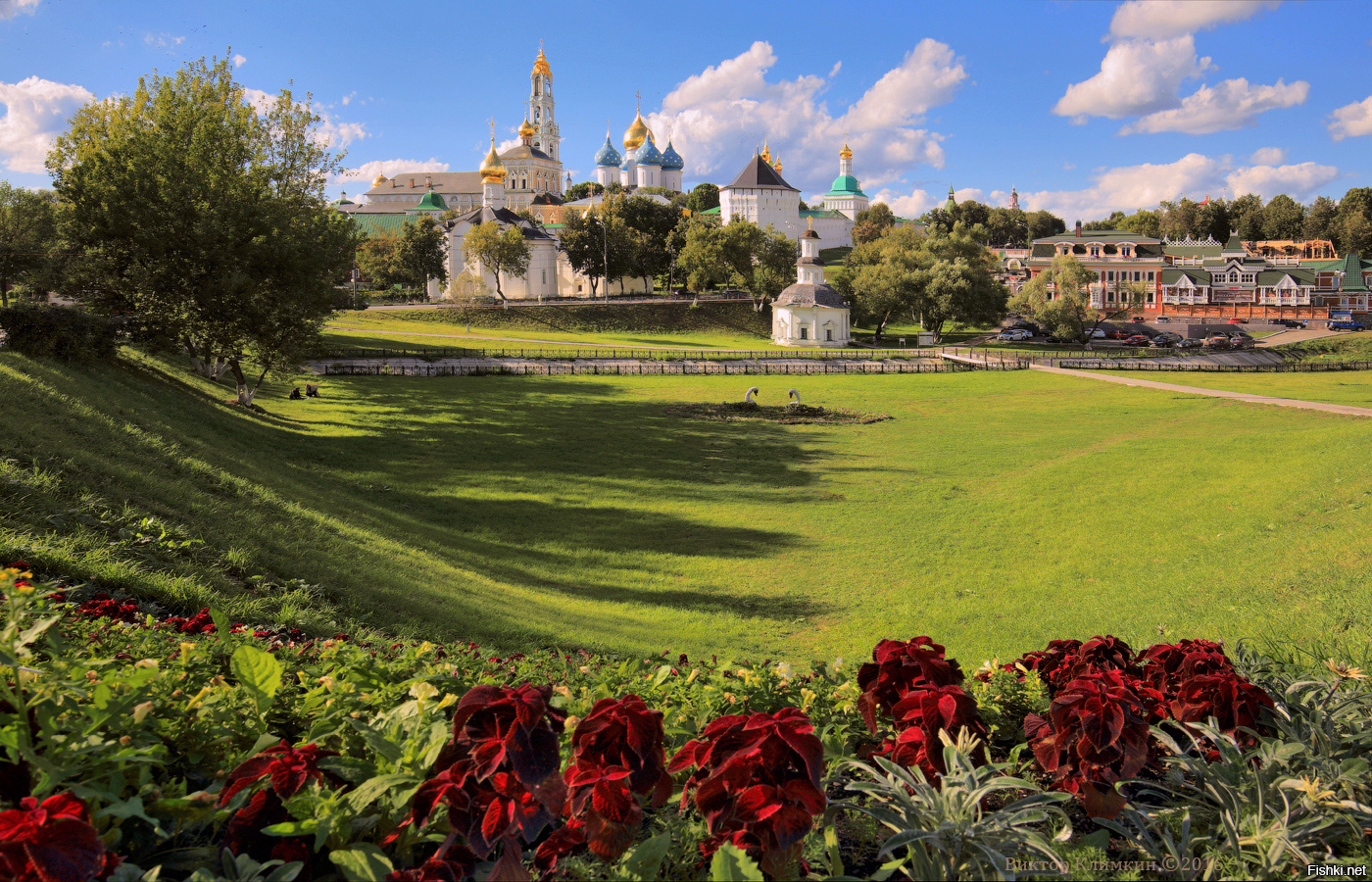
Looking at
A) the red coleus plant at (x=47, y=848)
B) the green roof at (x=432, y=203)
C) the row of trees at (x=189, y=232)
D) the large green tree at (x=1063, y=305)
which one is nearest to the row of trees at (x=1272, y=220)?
the large green tree at (x=1063, y=305)

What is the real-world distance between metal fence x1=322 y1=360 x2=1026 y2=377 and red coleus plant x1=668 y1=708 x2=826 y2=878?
4338 cm

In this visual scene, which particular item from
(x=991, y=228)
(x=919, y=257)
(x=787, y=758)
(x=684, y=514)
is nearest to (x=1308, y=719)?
(x=787, y=758)

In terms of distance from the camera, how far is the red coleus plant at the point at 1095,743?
2.97m

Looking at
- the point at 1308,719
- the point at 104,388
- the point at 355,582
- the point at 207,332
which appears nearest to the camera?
the point at 1308,719

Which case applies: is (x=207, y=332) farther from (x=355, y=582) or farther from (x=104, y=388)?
(x=355, y=582)

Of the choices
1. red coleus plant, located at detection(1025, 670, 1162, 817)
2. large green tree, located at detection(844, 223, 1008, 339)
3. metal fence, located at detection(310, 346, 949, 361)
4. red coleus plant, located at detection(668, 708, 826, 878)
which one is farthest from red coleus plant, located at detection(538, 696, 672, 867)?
large green tree, located at detection(844, 223, 1008, 339)

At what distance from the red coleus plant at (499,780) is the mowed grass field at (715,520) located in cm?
578

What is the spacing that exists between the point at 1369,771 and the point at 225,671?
189 inches

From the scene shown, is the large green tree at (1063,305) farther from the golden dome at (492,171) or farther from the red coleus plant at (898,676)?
the red coleus plant at (898,676)

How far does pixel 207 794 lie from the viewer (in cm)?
245

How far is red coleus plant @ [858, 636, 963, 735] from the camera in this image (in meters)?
3.37

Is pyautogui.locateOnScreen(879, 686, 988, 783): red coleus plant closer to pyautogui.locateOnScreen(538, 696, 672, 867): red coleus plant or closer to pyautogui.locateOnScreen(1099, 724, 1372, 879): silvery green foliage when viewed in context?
pyautogui.locateOnScreen(1099, 724, 1372, 879): silvery green foliage

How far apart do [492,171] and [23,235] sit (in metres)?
48.7

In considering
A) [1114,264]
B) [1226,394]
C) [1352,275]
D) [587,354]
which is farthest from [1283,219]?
[587,354]
